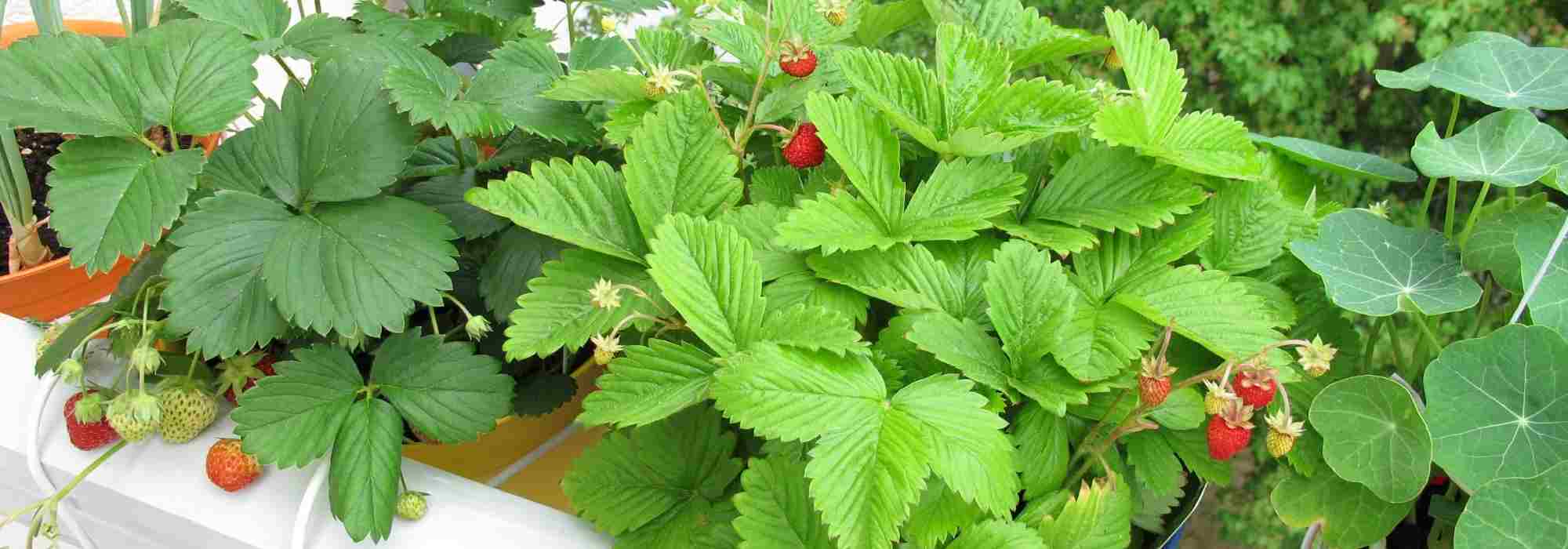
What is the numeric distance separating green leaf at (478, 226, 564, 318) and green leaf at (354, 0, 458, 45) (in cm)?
17

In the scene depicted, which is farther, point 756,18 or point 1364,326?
point 1364,326

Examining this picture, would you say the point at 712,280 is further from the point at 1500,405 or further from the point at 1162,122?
the point at 1500,405

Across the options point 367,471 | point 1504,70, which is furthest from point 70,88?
point 1504,70

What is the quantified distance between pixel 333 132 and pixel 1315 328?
0.64m

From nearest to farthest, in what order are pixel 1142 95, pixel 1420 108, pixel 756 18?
pixel 1142 95 < pixel 756 18 < pixel 1420 108

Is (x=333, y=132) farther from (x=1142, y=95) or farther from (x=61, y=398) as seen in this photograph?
(x=1142, y=95)

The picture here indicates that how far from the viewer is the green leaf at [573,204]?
25.8 inches

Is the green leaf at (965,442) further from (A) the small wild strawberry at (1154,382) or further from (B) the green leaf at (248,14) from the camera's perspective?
(B) the green leaf at (248,14)

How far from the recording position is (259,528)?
0.69m

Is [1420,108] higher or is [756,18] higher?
[756,18]

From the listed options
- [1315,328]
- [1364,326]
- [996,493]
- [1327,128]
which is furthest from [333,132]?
[1327,128]

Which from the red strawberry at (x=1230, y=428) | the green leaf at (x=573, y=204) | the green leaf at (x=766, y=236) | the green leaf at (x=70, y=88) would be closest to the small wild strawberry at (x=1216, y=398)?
the red strawberry at (x=1230, y=428)

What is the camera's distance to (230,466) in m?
0.69

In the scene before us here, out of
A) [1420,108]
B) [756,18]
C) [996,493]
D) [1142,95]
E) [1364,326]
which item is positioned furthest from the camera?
[1420,108]
